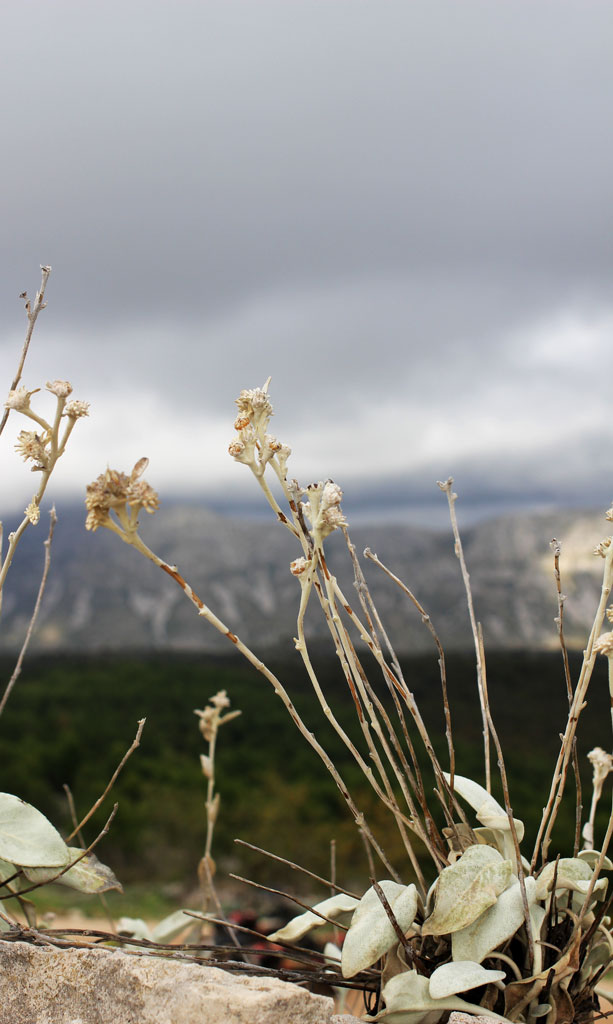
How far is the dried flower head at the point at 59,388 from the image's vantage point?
3.61ft

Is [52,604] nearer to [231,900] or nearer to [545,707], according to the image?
[545,707]

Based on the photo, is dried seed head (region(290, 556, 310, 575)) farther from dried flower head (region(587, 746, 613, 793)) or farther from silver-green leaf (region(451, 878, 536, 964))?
dried flower head (region(587, 746, 613, 793))

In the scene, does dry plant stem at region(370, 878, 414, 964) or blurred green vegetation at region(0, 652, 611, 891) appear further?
blurred green vegetation at region(0, 652, 611, 891)

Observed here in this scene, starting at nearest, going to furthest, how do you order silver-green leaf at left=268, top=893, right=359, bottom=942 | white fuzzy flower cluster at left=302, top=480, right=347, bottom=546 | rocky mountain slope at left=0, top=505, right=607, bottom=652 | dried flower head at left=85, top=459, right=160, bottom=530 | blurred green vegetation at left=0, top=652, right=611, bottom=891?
dried flower head at left=85, top=459, right=160, bottom=530, white fuzzy flower cluster at left=302, top=480, right=347, bottom=546, silver-green leaf at left=268, top=893, right=359, bottom=942, blurred green vegetation at left=0, top=652, right=611, bottom=891, rocky mountain slope at left=0, top=505, right=607, bottom=652

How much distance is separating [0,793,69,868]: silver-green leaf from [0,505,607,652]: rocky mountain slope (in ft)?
256

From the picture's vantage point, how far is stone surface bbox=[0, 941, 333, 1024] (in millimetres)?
1016

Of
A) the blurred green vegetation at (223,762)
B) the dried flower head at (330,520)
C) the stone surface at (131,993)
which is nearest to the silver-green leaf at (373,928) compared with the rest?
the stone surface at (131,993)

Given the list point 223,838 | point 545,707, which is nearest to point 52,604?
point 545,707

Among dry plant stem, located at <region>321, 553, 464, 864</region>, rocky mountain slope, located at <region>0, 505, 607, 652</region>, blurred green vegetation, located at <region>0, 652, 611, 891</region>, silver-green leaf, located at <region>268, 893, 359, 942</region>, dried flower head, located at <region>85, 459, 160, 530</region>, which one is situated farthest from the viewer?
rocky mountain slope, located at <region>0, 505, 607, 652</region>

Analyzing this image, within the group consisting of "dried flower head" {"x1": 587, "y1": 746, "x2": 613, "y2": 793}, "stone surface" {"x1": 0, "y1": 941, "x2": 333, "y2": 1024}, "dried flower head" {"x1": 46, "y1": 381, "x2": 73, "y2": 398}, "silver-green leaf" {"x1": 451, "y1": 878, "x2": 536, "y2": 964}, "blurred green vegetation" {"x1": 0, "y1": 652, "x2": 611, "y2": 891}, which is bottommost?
"blurred green vegetation" {"x1": 0, "y1": 652, "x2": 611, "y2": 891}

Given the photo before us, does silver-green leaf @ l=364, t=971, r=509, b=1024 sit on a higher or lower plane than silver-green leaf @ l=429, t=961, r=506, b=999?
lower

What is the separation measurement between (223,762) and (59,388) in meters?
14.9

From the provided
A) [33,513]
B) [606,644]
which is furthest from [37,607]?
[606,644]

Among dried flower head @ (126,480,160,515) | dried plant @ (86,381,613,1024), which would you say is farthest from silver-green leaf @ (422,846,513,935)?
dried flower head @ (126,480,160,515)
